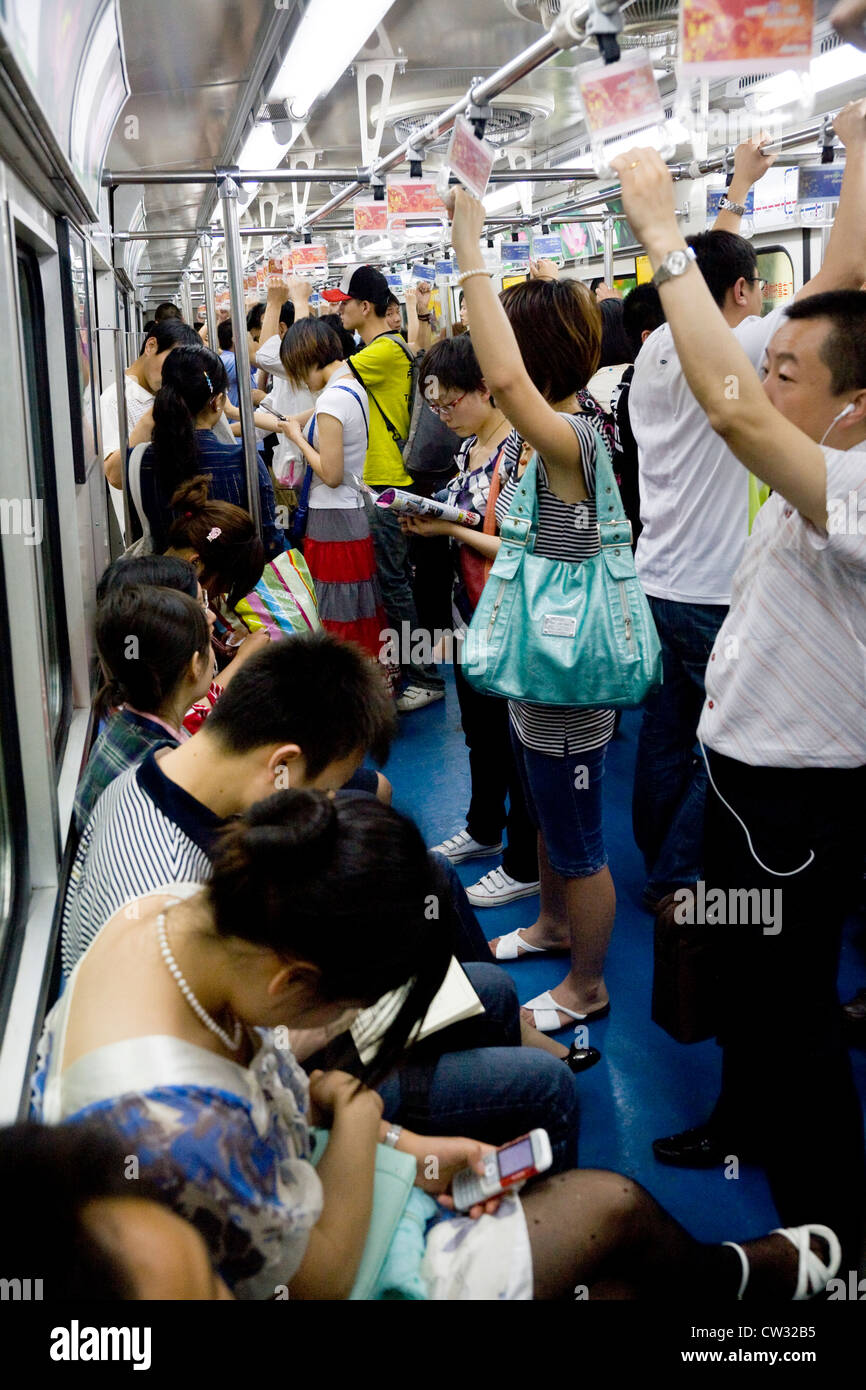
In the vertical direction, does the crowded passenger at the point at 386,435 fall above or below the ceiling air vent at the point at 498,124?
below

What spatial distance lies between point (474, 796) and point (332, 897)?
261 cm

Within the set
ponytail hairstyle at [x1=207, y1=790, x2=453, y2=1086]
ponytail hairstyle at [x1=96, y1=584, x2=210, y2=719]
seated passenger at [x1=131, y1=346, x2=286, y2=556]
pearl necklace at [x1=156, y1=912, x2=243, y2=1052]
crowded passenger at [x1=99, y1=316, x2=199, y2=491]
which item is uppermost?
crowded passenger at [x1=99, y1=316, x2=199, y2=491]

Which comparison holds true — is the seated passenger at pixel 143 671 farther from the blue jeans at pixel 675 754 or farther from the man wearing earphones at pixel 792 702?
the blue jeans at pixel 675 754

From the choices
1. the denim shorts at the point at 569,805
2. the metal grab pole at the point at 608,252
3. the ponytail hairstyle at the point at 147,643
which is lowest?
the denim shorts at the point at 569,805

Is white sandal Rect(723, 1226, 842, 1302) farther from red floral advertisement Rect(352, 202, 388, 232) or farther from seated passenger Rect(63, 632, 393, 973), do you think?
red floral advertisement Rect(352, 202, 388, 232)

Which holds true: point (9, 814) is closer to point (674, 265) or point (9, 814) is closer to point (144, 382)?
point (674, 265)

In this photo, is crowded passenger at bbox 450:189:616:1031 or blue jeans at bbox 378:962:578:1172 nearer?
blue jeans at bbox 378:962:578:1172

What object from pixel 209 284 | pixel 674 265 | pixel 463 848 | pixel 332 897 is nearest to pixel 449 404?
pixel 463 848

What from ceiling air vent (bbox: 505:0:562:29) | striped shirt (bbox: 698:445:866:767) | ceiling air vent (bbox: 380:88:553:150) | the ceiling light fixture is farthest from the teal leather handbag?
ceiling air vent (bbox: 380:88:553:150)

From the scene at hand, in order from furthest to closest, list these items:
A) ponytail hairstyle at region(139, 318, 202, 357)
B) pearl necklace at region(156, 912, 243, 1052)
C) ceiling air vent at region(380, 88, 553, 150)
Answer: ceiling air vent at region(380, 88, 553, 150) < ponytail hairstyle at region(139, 318, 202, 357) < pearl necklace at region(156, 912, 243, 1052)

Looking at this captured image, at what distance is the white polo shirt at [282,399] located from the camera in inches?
242

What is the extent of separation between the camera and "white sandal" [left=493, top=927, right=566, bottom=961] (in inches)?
126

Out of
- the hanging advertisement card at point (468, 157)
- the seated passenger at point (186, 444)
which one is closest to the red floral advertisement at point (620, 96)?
the hanging advertisement card at point (468, 157)

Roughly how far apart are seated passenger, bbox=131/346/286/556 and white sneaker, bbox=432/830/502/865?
1440 millimetres
